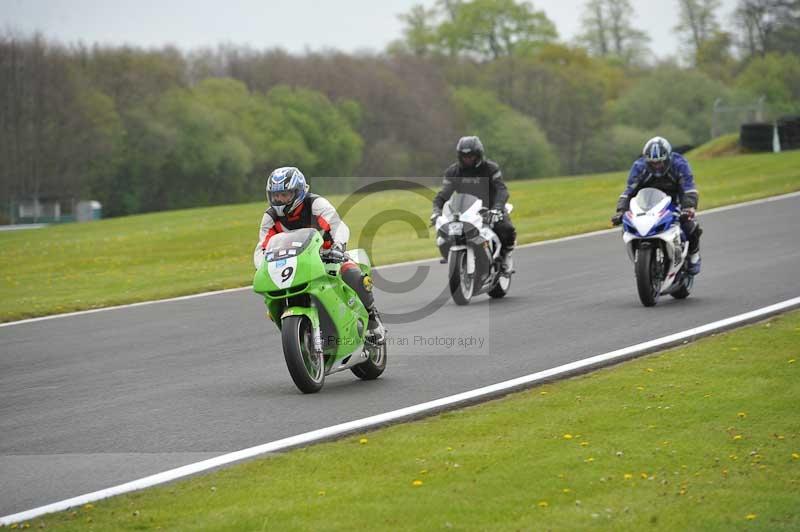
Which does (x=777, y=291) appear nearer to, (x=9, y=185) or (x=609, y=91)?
(x=9, y=185)

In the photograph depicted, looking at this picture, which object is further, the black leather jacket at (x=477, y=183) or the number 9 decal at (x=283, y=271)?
the black leather jacket at (x=477, y=183)

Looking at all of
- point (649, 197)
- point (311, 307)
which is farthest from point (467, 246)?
point (311, 307)

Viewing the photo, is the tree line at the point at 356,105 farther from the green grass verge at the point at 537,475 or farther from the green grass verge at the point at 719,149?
the green grass verge at the point at 537,475

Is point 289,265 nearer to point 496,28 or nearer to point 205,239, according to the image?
point 205,239

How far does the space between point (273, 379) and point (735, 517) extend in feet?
17.2

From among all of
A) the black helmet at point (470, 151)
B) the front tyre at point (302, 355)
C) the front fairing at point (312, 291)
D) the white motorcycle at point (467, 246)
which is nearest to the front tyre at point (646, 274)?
the white motorcycle at point (467, 246)

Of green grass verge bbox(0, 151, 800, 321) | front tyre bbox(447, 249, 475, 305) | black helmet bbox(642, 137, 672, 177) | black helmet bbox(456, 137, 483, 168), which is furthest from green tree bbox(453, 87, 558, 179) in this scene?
black helmet bbox(642, 137, 672, 177)

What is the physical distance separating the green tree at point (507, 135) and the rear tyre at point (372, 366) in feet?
247

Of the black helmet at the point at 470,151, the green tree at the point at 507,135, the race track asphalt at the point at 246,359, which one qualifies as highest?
the green tree at the point at 507,135

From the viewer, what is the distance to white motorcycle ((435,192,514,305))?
14695mm

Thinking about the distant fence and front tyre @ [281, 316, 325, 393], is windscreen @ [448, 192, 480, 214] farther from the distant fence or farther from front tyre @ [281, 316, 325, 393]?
the distant fence

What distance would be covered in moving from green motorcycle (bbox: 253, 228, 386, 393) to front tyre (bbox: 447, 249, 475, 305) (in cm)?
477

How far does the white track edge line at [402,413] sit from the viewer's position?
6.50m

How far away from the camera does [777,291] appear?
14.2m
